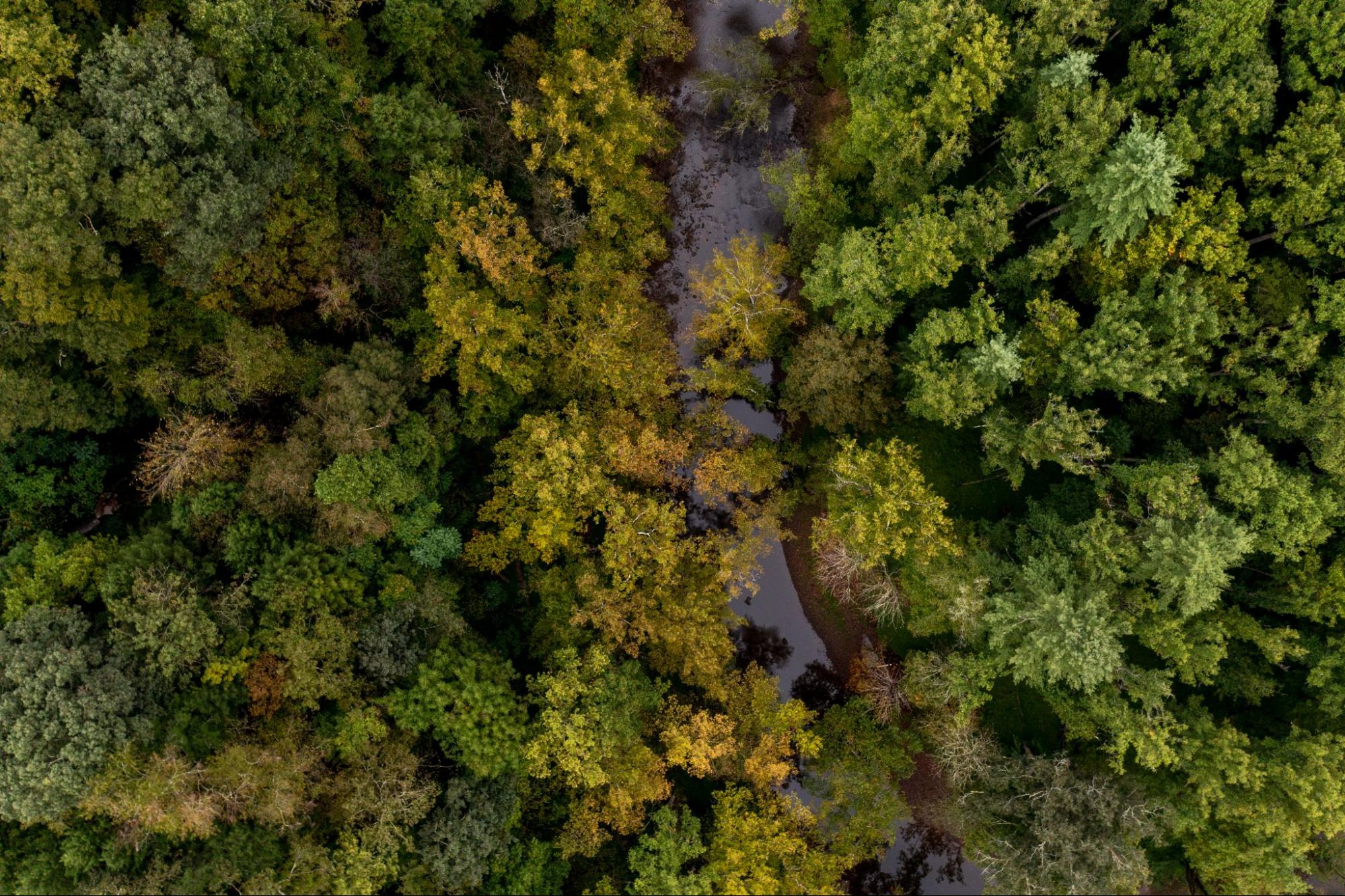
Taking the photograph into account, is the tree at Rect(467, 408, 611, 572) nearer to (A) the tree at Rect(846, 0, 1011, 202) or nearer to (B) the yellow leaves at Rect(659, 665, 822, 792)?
(B) the yellow leaves at Rect(659, 665, 822, 792)

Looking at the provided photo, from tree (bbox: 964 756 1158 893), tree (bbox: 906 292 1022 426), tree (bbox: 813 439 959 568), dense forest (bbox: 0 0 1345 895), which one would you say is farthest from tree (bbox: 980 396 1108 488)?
tree (bbox: 964 756 1158 893)

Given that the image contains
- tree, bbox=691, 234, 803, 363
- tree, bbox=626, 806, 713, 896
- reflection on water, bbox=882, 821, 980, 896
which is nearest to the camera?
tree, bbox=626, 806, 713, 896

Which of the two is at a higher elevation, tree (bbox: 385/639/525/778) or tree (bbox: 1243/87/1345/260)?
tree (bbox: 1243/87/1345/260)

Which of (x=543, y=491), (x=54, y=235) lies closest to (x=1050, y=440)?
(x=543, y=491)

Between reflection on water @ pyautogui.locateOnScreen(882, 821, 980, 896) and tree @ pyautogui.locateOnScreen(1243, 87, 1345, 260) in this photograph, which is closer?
tree @ pyautogui.locateOnScreen(1243, 87, 1345, 260)

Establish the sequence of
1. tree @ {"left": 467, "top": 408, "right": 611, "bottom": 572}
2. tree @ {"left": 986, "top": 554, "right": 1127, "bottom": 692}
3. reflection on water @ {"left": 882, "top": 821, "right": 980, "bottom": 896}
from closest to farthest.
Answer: tree @ {"left": 986, "top": 554, "right": 1127, "bottom": 692}
tree @ {"left": 467, "top": 408, "right": 611, "bottom": 572}
reflection on water @ {"left": 882, "top": 821, "right": 980, "bottom": 896}

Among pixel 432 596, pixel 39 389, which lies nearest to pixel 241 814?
pixel 432 596

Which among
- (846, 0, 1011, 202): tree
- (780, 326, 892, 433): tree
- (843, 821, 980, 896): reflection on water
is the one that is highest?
(846, 0, 1011, 202): tree

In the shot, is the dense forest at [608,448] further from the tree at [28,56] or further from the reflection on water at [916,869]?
the reflection on water at [916,869]
